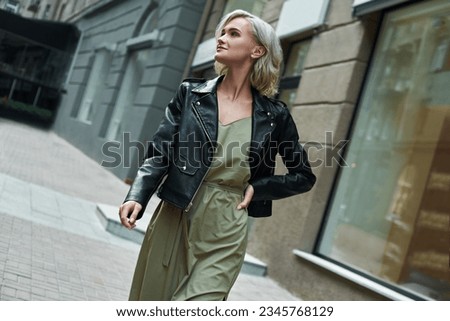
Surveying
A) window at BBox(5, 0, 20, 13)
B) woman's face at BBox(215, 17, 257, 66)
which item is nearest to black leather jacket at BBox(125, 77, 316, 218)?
woman's face at BBox(215, 17, 257, 66)

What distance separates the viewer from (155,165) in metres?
2.20

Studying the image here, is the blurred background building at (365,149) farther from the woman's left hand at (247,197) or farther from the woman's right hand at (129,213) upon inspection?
the woman's right hand at (129,213)

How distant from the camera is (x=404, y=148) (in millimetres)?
5707

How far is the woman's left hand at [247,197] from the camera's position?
2260 millimetres

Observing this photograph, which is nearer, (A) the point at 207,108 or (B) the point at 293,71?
(A) the point at 207,108

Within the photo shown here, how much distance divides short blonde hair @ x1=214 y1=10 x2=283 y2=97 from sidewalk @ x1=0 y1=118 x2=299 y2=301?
2.08m

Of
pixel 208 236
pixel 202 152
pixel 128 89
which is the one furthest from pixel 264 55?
pixel 128 89

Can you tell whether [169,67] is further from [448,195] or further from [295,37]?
[448,195]

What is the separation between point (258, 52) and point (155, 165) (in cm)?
61

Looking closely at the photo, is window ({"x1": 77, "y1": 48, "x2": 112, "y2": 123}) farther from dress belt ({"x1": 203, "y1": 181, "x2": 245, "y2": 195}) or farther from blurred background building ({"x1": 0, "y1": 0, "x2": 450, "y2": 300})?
dress belt ({"x1": 203, "y1": 181, "x2": 245, "y2": 195})

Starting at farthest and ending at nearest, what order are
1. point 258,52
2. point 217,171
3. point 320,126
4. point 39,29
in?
1. point 39,29
2. point 320,126
3. point 258,52
4. point 217,171

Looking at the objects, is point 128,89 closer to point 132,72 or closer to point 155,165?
point 132,72
